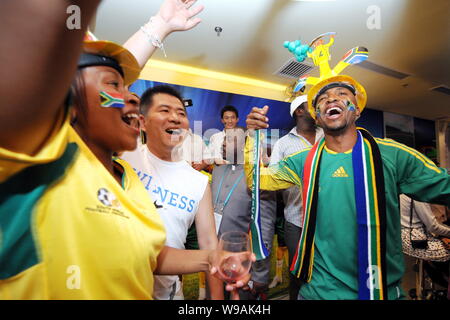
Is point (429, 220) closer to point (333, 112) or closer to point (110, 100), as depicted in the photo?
point (333, 112)

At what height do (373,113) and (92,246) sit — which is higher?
(373,113)

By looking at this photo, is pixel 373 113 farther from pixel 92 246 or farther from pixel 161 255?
pixel 92 246

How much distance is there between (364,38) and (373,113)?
1.02 meters

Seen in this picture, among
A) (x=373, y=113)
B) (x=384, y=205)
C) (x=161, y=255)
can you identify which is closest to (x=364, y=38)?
(x=373, y=113)

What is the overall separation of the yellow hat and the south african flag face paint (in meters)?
0.11

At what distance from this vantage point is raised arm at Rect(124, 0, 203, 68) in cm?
63

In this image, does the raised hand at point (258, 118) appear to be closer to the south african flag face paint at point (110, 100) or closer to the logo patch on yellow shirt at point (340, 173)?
the logo patch on yellow shirt at point (340, 173)

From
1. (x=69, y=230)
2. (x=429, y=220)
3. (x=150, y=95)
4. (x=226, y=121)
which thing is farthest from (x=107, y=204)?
(x=429, y=220)

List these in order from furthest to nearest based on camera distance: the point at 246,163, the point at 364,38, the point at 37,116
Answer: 1. the point at 364,38
2. the point at 246,163
3. the point at 37,116

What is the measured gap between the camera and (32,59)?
0.78 feet

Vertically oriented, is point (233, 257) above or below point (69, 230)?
below

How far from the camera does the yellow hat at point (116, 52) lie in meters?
0.47

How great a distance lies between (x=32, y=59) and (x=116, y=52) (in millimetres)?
318
